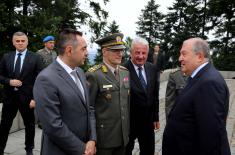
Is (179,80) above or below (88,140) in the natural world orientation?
above

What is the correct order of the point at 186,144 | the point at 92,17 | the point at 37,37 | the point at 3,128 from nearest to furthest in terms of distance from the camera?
1. the point at 186,144
2. the point at 3,128
3. the point at 37,37
4. the point at 92,17

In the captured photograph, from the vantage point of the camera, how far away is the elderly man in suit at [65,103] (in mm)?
2811

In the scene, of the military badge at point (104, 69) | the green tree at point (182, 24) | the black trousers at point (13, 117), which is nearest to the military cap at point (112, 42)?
the military badge at point (104, 69)

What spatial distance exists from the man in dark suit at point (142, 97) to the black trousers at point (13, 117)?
1.84 m

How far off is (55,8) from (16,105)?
10.2 meters

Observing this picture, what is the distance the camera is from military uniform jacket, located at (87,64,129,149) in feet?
11.8

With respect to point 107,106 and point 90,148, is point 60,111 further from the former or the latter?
point 107,106

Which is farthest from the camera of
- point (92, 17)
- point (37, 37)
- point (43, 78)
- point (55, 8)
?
point (92, 17)

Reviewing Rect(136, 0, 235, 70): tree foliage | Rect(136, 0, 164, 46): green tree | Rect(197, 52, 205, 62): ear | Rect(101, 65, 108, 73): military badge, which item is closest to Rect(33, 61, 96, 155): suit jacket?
Rect(101, 65, 108, 73): military badge

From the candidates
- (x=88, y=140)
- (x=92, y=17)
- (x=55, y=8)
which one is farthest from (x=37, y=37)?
(x=88, y=140)

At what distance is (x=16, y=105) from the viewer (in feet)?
17.3

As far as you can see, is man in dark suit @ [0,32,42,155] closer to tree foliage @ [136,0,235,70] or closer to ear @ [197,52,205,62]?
ear @ [197,52,205,62]

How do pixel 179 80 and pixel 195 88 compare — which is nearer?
pixel 195 88

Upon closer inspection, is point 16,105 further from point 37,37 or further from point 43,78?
point 37,37
